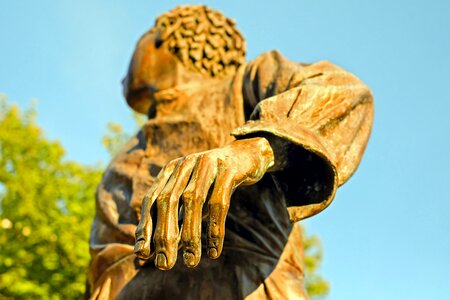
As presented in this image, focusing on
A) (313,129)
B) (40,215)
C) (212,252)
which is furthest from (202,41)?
(40,215)

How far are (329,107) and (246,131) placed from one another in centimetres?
40

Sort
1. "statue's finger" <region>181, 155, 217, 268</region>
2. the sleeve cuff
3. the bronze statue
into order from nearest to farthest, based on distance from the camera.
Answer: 1. "statue's finger" <region>181, 155, 217, 268</region>
2. the bronze statue
3. the sleeve cuff

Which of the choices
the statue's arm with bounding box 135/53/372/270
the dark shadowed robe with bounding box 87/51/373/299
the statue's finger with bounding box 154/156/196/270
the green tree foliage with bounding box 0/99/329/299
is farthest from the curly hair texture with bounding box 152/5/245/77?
the green tree foliage with bounding box 0/99/329/299

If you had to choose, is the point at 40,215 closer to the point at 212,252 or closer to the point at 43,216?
the point at 43,216

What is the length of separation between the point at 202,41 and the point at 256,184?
3.12 feet

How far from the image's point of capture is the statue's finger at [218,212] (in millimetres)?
2100

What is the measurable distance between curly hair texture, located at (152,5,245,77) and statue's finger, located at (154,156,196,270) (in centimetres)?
144

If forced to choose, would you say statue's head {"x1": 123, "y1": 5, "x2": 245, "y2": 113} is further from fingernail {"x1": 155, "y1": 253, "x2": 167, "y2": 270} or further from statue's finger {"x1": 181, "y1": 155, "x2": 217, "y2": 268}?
fingernail {"x1": 155, "y1": 253, "x2": 167, "y2": 270}

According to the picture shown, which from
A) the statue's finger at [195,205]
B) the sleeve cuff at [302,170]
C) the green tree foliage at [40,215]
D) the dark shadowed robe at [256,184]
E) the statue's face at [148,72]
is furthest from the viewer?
the green tree foliage at [40,215]

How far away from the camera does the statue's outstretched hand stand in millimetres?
2080

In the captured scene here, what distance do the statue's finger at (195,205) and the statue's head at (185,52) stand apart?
1393mm

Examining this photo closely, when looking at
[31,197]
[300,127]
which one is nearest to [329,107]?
[300,127]

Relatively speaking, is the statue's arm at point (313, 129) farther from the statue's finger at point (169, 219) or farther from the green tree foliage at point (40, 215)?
the green tree foliage at point (40, 215)

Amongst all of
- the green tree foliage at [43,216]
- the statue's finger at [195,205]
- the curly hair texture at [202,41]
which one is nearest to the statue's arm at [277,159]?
the statue's finger at [195,205]
